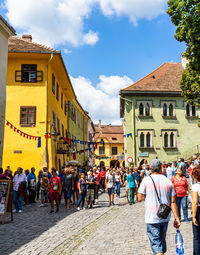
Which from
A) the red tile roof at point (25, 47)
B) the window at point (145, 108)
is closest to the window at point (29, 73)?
the red tile roof at point (25, 47)

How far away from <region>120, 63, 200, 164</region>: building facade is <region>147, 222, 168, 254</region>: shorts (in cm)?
3260

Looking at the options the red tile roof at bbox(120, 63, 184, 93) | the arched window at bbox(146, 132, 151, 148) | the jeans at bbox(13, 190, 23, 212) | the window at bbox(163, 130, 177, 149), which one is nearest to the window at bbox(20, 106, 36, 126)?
the jeans at bbox(13, 190, 23, 212)

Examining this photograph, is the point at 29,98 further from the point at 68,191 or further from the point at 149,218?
the point at 149,218

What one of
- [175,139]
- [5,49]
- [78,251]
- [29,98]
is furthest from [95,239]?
[175,139]

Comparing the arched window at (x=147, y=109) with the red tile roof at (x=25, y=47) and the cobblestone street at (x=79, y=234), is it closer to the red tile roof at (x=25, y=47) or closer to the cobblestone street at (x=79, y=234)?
the red tile roof at (x=25, y=47)

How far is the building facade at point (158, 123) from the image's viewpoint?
38000mm

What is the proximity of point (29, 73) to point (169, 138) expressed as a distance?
831 inches

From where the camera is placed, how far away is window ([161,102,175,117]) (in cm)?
3931

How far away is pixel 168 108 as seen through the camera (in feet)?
129

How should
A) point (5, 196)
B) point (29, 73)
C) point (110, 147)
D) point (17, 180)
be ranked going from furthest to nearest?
point (110, 147) → point (29, 73) → point (17, 180) → point (5, 196)

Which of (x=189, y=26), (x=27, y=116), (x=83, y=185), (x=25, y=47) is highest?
(x=25, y=47)

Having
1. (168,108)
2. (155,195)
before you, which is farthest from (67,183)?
(168,108)

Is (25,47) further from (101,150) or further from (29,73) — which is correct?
(101,150)

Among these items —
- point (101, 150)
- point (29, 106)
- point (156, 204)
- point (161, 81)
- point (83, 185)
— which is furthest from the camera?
point (101, 150)
